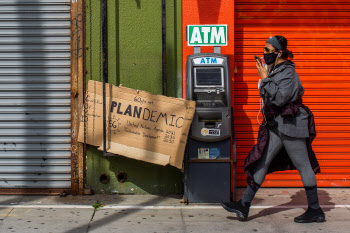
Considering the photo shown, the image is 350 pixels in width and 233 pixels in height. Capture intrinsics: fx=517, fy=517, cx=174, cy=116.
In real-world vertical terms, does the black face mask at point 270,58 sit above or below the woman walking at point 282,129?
above

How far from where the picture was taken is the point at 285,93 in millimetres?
5172

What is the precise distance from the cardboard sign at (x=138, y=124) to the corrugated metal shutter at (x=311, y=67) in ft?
3.74

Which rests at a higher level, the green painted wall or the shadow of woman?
the green painted wall

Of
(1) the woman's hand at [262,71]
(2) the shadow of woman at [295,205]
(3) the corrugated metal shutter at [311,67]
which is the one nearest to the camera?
(1) the woman's hand at [262,71]

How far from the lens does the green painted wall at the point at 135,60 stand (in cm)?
643

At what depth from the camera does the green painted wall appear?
6.43 metres

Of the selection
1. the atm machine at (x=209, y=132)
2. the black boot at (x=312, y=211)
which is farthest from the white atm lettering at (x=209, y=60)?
the black boot at (x=312, y=211)

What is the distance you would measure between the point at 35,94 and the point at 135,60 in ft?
4.35

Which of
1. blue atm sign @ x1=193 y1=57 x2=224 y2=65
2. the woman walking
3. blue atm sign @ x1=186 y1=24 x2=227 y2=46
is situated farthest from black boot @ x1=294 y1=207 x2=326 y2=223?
blue atm sign @ x1=186 y1=24 x2=227 y2=46

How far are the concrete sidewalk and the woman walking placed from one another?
22 cm

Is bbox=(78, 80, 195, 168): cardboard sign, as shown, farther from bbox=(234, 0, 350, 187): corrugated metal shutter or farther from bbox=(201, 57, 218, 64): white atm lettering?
bbox=(234, 0, 350, 187): corrugated metal shutter

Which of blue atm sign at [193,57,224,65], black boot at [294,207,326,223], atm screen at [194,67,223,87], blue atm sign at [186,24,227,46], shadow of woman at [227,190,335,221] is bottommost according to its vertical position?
shadow of woman at [227,190,335,221]

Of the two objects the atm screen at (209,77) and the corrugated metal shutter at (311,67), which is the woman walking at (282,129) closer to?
the atm screen at (209,77)

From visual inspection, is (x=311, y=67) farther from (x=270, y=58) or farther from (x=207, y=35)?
(x=270, y=58)
